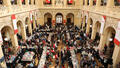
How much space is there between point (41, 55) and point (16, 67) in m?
3.29

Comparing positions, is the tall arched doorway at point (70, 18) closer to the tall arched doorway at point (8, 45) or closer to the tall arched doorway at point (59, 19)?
the tall arched doorway at point (59, 19)

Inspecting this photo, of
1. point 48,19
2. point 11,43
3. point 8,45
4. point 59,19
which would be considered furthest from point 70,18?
point 8,45

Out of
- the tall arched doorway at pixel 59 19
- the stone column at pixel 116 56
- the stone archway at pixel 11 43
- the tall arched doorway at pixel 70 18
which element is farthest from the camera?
the tall arched doorway at pixel 59 19

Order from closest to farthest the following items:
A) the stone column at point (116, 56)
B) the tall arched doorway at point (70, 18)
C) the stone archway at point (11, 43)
→ the stone column at point (116, 56) < the stone archway at point (11, 43) < the tall arched doorway at point (70, 18)

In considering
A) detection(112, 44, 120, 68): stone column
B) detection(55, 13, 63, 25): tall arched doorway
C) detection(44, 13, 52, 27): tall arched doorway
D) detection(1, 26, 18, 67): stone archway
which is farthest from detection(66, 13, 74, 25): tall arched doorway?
detection(112, 44, 120, 68): stone column

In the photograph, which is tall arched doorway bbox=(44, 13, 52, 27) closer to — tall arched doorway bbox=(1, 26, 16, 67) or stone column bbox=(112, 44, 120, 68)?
tall arched doorway bbox=(1, 26, 16, 67)

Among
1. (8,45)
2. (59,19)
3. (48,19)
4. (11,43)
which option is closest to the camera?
(11,43)

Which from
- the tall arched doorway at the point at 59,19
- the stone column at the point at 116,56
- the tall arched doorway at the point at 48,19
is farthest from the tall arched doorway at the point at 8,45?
the tall arched doorway at the point at 59,19

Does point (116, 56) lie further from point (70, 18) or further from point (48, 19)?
point (48, 19)

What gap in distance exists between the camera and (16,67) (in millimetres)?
8609

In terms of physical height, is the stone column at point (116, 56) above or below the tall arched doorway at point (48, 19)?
below

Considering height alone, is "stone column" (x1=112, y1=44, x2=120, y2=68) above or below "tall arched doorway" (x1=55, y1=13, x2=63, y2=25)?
below

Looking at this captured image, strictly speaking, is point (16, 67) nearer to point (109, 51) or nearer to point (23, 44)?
point (23, 44)

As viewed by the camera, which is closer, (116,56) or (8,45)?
(116,56)
